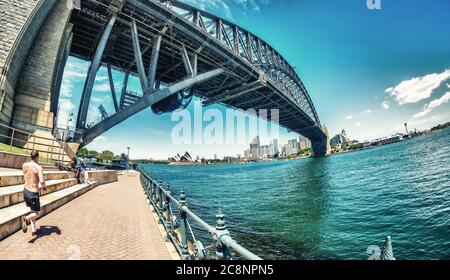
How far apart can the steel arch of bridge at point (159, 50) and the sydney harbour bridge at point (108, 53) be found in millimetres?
94

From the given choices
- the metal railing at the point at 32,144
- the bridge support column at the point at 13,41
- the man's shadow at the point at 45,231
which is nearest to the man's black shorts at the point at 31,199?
the man's shadow at the point at 45,231

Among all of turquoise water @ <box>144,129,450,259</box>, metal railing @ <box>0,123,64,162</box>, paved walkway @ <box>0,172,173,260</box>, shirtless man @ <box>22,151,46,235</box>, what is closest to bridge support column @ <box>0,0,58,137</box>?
metal railing @ <box>0,123,64,162</box>

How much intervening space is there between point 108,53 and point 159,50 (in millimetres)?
6446

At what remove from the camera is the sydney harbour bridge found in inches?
578

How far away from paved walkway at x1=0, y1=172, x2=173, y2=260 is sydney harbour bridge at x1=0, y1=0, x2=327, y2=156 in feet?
36.1

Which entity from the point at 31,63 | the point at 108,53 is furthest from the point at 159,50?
the point at 31,63

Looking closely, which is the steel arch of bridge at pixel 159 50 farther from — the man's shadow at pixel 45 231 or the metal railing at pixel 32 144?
the man's shadow at pixel 45 231

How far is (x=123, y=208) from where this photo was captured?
9320 mm

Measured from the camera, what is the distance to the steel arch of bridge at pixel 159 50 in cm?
2109
